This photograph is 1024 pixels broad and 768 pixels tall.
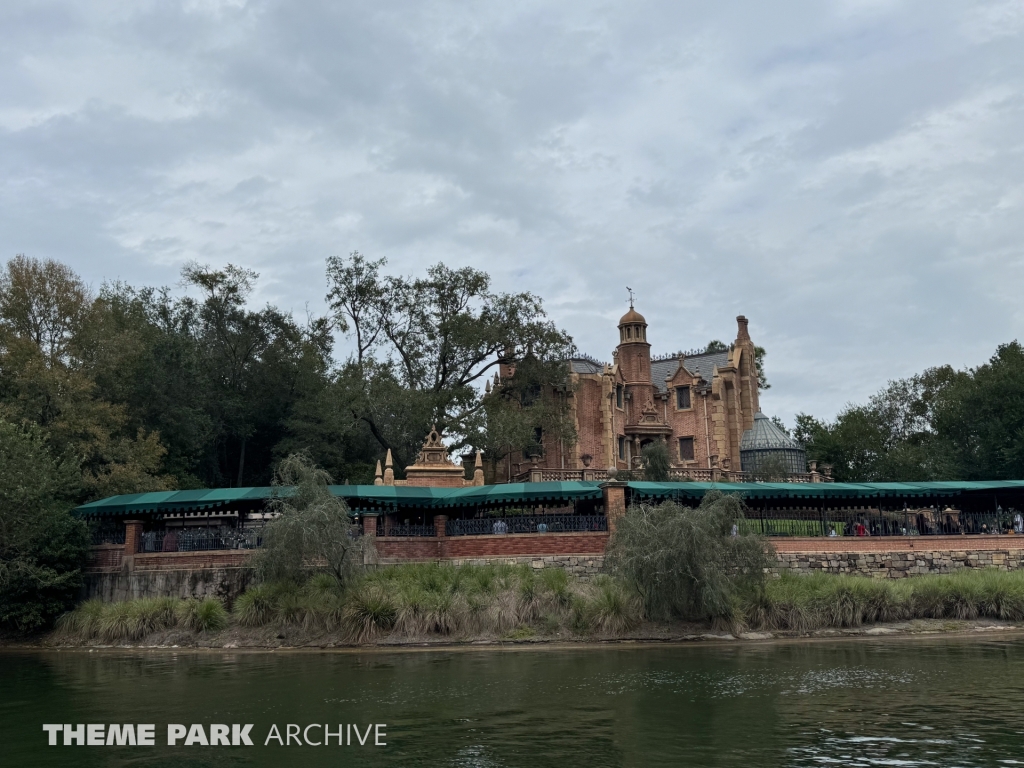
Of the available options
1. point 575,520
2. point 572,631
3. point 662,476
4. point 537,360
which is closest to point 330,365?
point 537,360

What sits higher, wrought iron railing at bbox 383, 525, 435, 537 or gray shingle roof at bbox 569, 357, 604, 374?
gray shingle roof at bbox 569, 357, 604, 374

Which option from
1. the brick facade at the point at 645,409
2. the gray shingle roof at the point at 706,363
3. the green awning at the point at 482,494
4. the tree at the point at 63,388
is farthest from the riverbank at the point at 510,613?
the gray shingle roof at the point at 706,363

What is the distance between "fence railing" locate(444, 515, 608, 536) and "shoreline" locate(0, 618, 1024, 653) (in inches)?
278

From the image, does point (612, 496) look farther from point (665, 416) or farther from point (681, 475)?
point (665, 416)

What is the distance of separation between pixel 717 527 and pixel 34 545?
24.4 meters

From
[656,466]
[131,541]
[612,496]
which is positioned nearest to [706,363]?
[656,466]

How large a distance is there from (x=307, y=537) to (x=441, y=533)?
820cm

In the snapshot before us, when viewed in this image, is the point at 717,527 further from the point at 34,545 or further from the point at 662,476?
the point at 34,545

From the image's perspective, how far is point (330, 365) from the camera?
200 ft

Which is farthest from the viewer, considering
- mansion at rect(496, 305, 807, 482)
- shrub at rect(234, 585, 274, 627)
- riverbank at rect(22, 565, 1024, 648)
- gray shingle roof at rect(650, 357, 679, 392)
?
gray shingle roof at rect(650, 357, 679, 392)

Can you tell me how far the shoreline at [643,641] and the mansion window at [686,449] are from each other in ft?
106

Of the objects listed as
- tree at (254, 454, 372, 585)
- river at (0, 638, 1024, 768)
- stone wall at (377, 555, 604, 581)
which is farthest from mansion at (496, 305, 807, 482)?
river at (0, 638, 1024, 768)

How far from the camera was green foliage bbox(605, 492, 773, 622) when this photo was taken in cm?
2831

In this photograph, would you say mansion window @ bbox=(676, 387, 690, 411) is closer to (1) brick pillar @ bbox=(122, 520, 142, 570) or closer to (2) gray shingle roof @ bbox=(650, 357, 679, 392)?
(2) gray shingle roof @ bbox=(650, 357, 679, 392)
